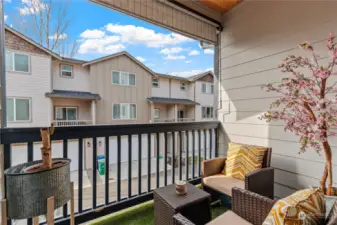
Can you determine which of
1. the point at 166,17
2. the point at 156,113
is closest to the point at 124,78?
the point at 156,113

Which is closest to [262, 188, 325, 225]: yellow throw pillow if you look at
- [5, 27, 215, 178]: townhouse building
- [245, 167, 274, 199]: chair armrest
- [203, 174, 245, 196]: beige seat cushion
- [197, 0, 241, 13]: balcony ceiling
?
[245, 167, 274, 199]: chair armrest

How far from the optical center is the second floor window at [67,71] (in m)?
2.43

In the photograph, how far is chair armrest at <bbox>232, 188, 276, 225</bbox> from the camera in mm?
1306

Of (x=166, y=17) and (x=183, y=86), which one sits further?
(x=183, y=86)

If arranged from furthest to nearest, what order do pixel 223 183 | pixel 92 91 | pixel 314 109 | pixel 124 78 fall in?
pixel 124 78, pixel 92 91, pixel 223 183, pixel 314 109

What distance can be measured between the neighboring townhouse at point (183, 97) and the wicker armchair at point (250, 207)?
163 centimetres

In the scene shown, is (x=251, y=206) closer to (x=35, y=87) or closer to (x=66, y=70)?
(x=35, y=87)

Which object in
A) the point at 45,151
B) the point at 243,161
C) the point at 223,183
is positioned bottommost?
the point at 223,183

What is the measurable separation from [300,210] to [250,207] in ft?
2.27

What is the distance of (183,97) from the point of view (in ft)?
11.6

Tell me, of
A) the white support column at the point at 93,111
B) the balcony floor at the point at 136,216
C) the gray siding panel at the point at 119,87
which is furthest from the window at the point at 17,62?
the balcony floor at the point at 136,216

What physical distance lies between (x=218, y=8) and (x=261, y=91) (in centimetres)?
169

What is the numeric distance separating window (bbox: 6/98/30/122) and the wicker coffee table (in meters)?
1.52

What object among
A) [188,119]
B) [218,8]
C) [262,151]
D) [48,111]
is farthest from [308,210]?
[218,8]
